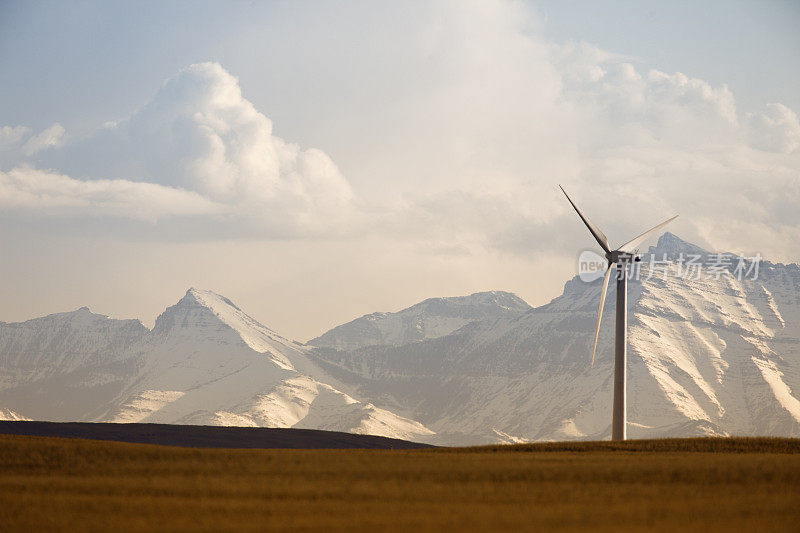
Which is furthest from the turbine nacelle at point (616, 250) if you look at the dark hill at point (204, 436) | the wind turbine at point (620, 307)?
the dark hill at point (204, 436)

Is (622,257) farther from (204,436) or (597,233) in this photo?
(204,436)

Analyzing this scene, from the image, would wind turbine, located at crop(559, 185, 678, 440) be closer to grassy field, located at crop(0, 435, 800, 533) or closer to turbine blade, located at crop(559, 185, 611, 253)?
turbine blade, located at crop(559, 185, 611, 253)

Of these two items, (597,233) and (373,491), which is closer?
(373,491)

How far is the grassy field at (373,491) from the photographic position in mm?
26859

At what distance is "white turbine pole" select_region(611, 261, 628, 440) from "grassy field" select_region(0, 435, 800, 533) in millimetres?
25350

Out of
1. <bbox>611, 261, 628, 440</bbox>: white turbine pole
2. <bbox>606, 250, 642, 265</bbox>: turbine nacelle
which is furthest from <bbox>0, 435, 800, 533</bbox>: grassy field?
<bbox>606, 250, 642, 265</bbox>: turbine nacelle

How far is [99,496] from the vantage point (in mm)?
31797

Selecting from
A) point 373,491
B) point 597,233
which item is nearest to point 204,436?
point 597,233

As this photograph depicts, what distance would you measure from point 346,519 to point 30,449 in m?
23.8

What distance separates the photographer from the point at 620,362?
7456cm

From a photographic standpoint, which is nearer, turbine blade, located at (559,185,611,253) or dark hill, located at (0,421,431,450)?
turbine blade, located at (559,185,611,253)

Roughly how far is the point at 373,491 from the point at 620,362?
4535cm

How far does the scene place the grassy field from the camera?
2686 centimetres

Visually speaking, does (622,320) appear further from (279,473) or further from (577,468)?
(279,473)
